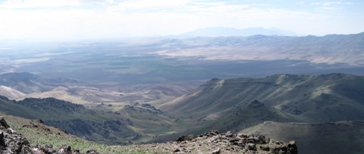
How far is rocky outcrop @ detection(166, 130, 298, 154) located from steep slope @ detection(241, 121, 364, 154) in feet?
169

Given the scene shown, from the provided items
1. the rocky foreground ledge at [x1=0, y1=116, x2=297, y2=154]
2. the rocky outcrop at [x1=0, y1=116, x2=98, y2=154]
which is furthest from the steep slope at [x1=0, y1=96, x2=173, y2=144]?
the rocky outcrop at [x1=0, y1=116, x2=98, y2=154]

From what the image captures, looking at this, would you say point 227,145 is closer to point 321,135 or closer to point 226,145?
point 226,145

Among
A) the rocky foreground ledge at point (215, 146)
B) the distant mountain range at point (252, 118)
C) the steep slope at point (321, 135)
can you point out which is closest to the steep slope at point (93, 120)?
the distant mountain range at point (252, 118)

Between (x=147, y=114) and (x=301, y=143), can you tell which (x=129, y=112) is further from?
(x=301, y=143)

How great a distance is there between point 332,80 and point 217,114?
6712 centimetres

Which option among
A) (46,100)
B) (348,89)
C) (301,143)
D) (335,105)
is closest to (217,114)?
(335,105)

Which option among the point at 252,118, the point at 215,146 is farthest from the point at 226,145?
the point at 252,118

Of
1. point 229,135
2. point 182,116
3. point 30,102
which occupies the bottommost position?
point 182,116

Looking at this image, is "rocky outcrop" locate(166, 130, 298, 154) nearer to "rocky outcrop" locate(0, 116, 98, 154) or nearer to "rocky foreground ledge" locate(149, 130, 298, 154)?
"rocky foreground ledge" locate(149, 130, 298, 154)

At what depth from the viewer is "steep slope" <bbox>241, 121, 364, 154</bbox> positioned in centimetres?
8469

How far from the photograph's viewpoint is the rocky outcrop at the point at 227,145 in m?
31.2

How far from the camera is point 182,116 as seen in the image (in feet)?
627

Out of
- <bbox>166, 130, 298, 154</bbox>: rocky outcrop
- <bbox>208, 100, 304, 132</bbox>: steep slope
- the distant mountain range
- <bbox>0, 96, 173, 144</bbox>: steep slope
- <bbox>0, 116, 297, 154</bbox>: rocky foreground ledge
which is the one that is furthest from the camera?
<bbox>0, 96, 173, 144</bbox>: steep slope

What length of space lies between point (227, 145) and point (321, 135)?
66.8 m
